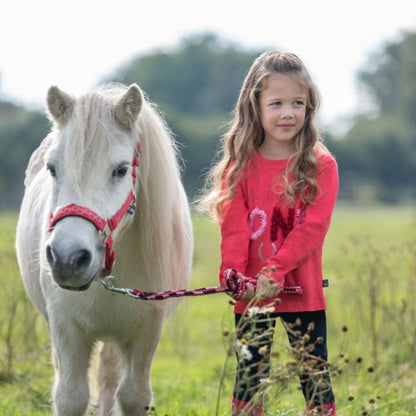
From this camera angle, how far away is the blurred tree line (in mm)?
40750

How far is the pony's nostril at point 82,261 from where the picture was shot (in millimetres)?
2596

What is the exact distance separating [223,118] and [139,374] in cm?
1305

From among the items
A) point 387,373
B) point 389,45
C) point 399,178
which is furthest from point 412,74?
point 387,373

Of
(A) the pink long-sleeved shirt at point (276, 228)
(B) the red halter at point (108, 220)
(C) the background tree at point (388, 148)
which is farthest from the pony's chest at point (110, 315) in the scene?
(C) the background tree at point (388, 148)

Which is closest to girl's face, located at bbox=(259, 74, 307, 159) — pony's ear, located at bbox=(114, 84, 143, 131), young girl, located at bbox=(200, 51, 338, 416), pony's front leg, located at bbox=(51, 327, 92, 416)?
young girl, located at bbox=(200, 51, 338, 416)

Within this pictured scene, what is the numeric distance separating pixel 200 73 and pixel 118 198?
283ft

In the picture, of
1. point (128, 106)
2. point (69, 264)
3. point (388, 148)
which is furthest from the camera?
point (388, 148)

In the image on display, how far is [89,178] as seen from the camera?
9.09 feet

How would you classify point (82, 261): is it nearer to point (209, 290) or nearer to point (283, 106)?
point (209, 290)

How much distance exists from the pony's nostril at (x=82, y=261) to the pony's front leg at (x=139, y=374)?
0.95m

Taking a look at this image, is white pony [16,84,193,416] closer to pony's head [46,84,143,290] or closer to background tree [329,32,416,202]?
pony's head [46,84,143,290]

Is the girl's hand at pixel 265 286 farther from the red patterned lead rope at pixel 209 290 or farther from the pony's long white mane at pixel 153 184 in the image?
the pony's long white mane at pixel 153 184

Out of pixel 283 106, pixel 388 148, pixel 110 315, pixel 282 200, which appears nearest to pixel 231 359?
pixel 110 315

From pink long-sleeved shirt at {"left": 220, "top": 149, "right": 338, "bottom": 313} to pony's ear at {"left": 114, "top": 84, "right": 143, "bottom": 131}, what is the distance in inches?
25.6
